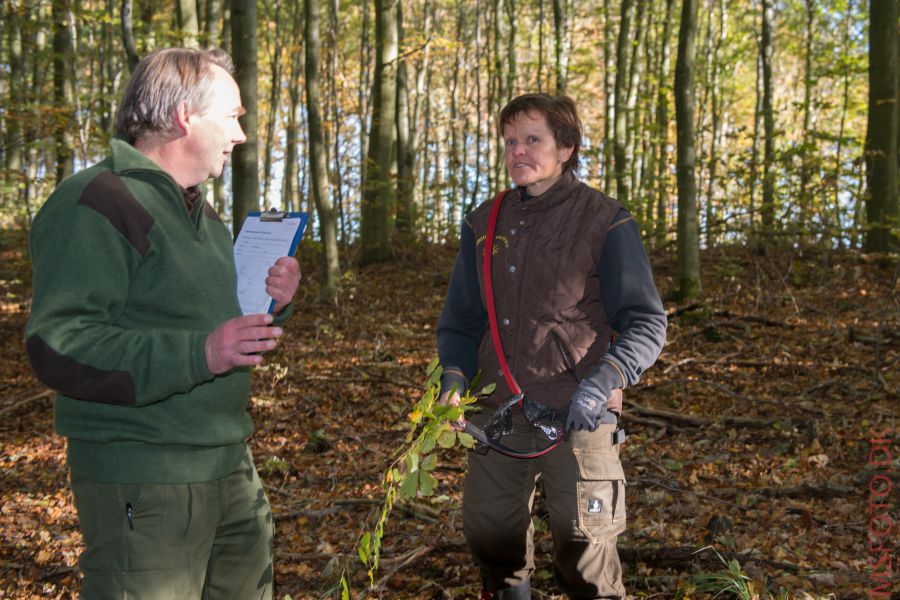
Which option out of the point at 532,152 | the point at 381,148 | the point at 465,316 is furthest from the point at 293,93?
the point at 532,152

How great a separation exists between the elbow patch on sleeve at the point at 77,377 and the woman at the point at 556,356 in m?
1.20

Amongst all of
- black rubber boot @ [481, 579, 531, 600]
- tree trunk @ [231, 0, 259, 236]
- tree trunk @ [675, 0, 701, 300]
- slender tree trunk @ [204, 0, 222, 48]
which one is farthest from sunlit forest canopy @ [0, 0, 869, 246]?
black rubber boot @ [481, 579, 531, 600]

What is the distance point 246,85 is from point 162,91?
732cm

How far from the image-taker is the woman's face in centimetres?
287

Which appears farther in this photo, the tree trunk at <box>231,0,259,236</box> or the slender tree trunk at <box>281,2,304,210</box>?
the slender tree trunk at <box>281,2,304,210</box>

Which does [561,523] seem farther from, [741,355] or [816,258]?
[816,258]


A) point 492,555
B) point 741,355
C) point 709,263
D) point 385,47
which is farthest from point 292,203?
point 492,555

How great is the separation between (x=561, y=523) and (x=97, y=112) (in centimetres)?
1487

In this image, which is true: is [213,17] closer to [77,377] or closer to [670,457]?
[670,457]

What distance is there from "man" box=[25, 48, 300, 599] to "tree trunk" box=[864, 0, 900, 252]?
10.7 m

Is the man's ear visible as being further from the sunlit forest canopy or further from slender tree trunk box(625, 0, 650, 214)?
slender tree trunk box(625, 0, 650, 214)

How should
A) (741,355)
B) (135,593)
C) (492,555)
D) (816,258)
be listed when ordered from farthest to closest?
(816,258) → (741,355) → (492,555) → (135,593)

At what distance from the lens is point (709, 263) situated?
1237cm

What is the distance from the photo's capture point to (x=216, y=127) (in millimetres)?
2107
